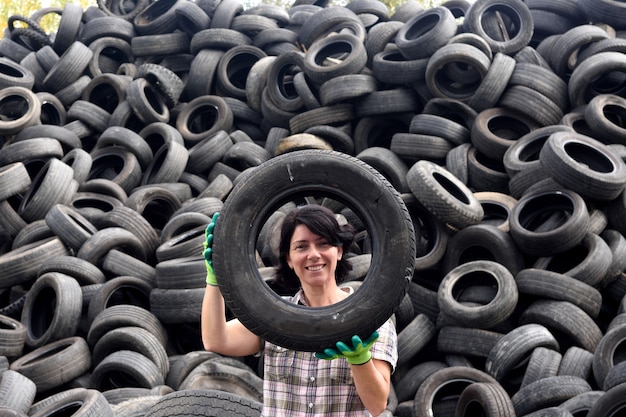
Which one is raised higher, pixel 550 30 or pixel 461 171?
pixel 550 30

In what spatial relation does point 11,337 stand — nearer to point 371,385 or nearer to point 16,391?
point 16,391

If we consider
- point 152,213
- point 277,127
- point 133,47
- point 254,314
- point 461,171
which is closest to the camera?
point 254,314

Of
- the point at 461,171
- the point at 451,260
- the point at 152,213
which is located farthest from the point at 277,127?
the point at 451,260

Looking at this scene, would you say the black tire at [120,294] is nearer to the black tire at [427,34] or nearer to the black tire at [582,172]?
the black tire at [582,172]

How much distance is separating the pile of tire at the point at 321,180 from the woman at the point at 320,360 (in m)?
0.21

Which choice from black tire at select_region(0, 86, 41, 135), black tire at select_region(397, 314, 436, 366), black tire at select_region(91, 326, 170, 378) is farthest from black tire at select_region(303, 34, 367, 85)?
black tire at select_region(91, 326, 170, 378)

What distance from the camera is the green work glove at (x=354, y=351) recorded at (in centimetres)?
274

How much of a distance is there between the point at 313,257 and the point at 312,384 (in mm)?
523

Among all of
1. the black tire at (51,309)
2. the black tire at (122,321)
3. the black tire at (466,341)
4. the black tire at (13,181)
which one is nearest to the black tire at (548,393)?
the black tire at (466,341)

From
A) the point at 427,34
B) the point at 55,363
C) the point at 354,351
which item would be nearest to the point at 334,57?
the point at 427,34

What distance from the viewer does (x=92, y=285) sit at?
25.6 ft

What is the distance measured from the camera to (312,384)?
9.64ft

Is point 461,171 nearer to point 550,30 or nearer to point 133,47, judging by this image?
point 550,30

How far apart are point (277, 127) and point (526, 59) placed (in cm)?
388
